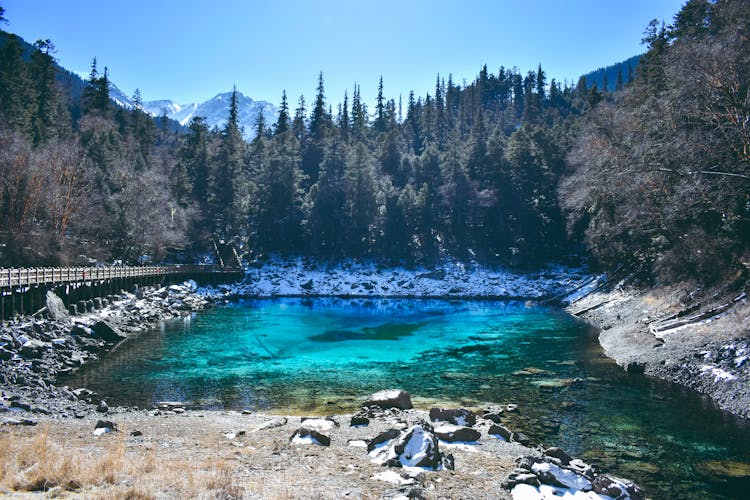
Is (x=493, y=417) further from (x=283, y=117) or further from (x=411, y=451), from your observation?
(x=283, y=117)

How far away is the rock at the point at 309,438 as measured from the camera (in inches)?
462

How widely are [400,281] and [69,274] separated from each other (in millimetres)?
41436

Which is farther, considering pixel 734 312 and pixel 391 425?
pixel 734 312

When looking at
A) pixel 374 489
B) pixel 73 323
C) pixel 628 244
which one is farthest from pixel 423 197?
pixel 374 489

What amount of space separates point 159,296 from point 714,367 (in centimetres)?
4526

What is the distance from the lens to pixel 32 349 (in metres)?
21.2

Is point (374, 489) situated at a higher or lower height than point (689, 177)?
lower

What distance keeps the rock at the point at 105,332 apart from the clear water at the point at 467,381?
1.24m

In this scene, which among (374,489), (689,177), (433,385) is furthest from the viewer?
(689,177)

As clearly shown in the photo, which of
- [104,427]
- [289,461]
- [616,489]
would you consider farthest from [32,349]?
[616,489]

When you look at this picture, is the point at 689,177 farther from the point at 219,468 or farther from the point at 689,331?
the point at 219,468

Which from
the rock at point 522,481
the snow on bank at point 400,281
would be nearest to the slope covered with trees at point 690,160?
the rock at point 522,481

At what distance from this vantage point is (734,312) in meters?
20.6

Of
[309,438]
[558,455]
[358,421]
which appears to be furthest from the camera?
[358,421]
